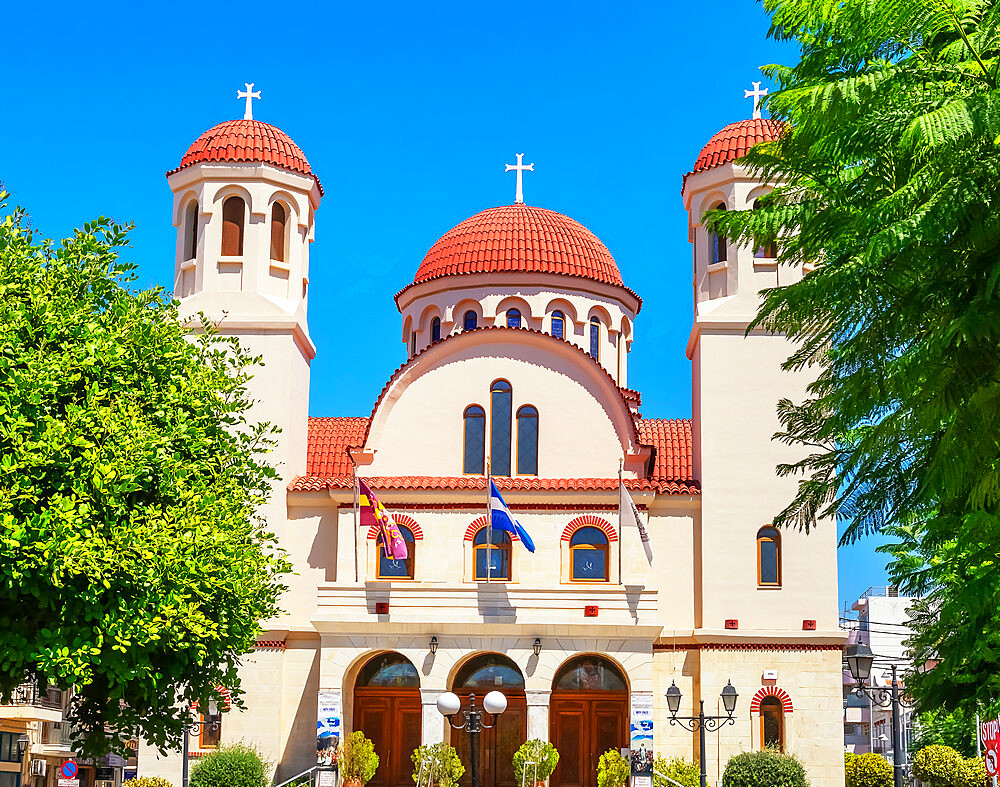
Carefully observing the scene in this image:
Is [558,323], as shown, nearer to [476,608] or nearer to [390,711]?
[476,608]

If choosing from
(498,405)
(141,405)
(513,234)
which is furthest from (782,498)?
(141,405)

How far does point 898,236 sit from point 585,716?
82.0ft

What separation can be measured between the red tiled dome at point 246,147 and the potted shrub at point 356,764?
15594mm

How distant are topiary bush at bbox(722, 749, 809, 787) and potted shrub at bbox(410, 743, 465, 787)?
644cm

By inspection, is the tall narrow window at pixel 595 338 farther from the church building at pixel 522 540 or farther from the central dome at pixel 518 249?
the church building at pixel 522 540

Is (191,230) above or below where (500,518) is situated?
above

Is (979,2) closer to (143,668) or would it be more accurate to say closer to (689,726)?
(143,668)

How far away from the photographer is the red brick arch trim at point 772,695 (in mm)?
32156

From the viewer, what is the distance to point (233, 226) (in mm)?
35500

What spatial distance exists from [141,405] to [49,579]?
3.35 meters

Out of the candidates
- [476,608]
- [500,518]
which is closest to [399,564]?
[476,608]

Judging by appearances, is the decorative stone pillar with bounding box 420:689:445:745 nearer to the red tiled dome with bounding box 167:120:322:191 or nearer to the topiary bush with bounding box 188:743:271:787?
the topiary bush with bounding box 188:743:271:787

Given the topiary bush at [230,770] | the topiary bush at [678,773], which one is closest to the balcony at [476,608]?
the topiary bush at [678,773]

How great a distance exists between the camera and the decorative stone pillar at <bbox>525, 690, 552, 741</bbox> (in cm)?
3108
